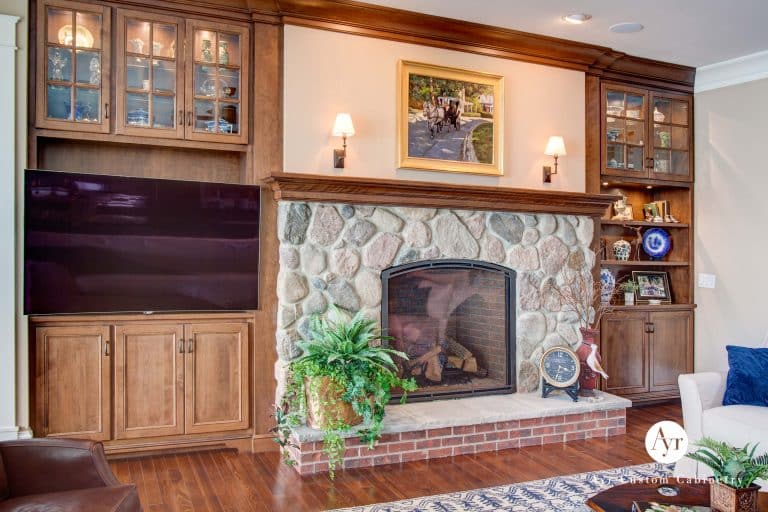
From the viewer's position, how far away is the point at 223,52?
415 cm

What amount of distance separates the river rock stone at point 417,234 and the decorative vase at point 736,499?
267 centimetres

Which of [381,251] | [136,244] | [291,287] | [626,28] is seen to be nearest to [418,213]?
[381,251]

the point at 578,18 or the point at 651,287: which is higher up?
the point at 578,18

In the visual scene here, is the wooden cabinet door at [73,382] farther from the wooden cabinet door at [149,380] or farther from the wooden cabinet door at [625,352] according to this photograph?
the wooden cabinet door at [625,352]

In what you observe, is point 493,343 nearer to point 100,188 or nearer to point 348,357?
point 348,357

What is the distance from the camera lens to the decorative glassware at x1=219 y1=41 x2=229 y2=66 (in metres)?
4.14

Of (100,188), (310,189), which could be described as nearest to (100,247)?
(100,188)

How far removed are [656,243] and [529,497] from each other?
3286 mm

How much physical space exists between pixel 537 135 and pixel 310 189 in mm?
1918

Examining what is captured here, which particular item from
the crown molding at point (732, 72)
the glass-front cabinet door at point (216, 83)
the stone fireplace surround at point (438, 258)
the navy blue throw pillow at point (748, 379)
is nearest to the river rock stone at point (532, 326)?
the stone fireplace surround at point (438, 258)

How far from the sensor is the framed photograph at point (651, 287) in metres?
5.77

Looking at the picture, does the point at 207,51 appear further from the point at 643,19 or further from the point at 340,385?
the point at 643,19

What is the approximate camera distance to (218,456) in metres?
4.08

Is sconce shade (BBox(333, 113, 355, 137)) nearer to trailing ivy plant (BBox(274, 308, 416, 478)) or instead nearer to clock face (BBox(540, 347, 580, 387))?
trailing ivy plant (BBox(274, 308, 416, 478))
